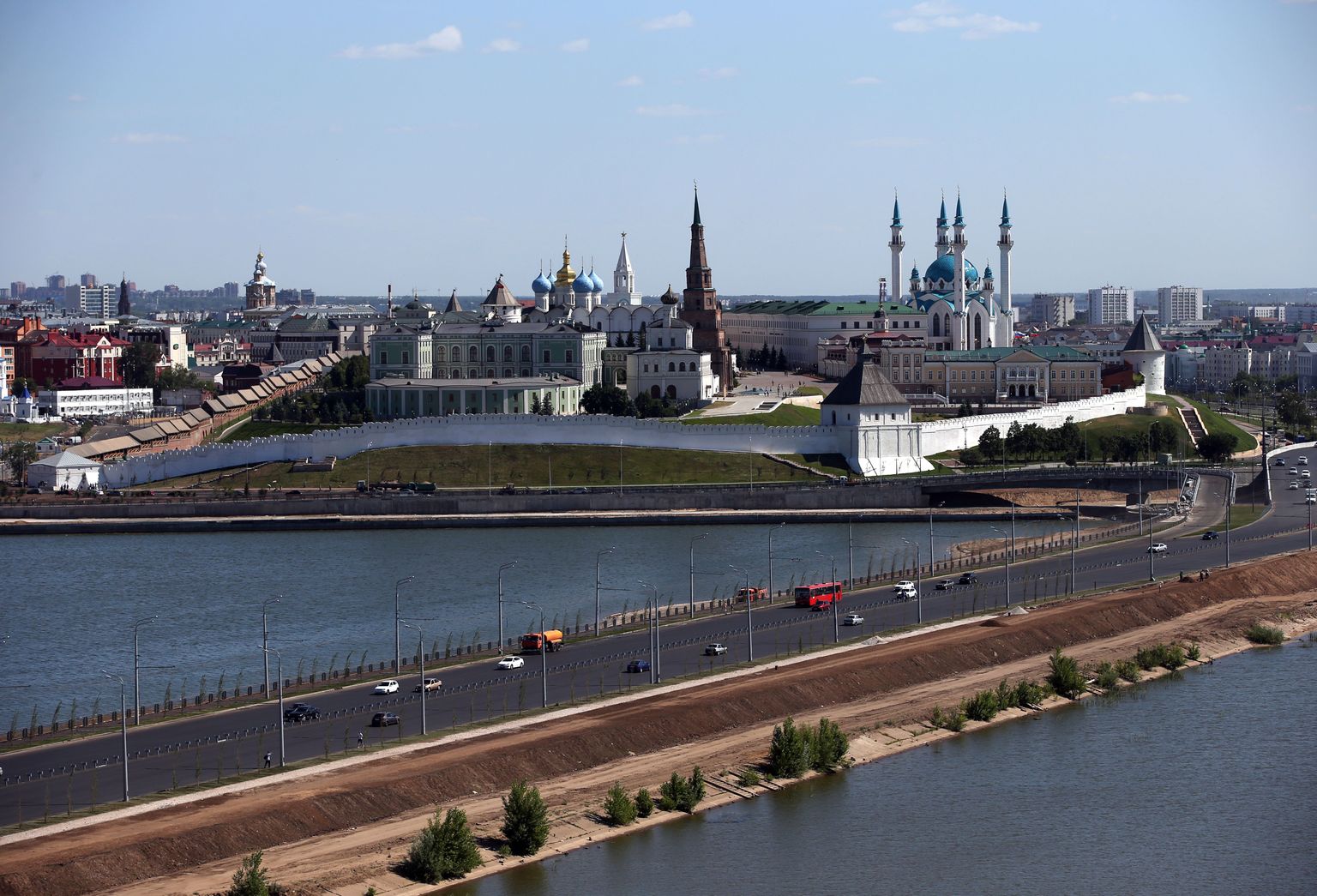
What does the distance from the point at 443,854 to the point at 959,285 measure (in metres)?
72.6

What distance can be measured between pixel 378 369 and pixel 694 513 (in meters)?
22.7

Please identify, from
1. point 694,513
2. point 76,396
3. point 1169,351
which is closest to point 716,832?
point 694,513

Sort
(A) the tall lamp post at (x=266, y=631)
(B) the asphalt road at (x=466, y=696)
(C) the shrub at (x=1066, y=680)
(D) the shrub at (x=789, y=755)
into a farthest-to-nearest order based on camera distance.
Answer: (C) the shrub at (x=1066, y=680) < (A) the tall lamp post at (x=266, y=631) < (D) the shrub at (x=789, y=755) < (B) the asphalt road at (x=466, y=696)

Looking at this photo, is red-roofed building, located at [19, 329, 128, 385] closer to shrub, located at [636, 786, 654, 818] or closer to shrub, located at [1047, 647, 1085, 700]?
shrub, located at [1047, 647, 1085, 700]

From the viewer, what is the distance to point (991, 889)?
25953 mm

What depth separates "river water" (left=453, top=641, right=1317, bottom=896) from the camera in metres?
26.2

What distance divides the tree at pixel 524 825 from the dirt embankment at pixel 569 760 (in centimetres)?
61

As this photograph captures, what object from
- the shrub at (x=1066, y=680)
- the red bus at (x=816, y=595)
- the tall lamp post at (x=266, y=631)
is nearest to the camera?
the tall lamp post at (x=266, y=631)

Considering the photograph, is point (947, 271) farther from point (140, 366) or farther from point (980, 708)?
point (980, 708)

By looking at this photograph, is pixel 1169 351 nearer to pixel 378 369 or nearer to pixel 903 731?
pixel 378 369

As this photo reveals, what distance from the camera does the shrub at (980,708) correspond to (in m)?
34.5

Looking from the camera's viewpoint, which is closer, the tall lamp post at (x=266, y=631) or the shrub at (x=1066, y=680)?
the tall lamp post at (x=266, y=631)

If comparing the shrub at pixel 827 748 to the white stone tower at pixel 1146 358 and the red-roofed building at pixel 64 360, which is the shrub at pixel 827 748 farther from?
the red-roofed building at pixel 64 360

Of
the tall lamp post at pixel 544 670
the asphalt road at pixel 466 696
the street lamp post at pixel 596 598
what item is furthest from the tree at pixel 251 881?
the street lamp post at pixel 596 598
